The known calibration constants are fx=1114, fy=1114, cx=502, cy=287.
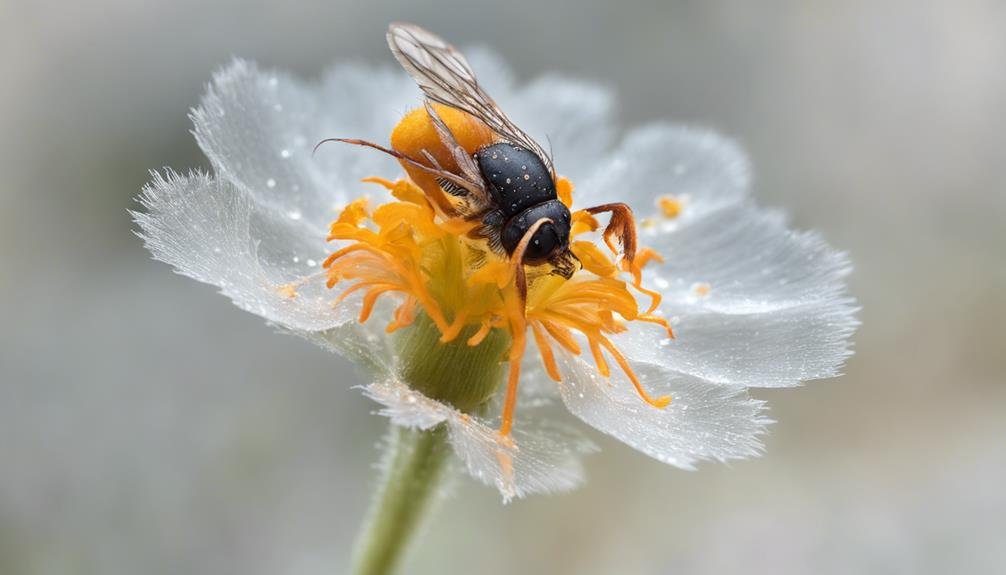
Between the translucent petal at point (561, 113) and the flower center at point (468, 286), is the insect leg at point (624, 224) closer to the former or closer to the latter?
the flower center at point (468, 286)

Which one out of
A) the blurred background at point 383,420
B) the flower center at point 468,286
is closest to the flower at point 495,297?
the flower center at point 468,286

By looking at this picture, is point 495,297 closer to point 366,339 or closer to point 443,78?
point 366,339

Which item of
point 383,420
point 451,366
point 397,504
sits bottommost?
point 397,504

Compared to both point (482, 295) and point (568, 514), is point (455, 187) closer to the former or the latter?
point (482, 295)

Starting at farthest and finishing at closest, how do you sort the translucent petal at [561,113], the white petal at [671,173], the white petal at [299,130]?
1. the translucent petal at [561,113]
2. the white petal at [671,173]
3. the white petal at [299,130]

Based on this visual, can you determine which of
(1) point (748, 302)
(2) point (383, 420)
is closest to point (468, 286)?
(1) point (748, 302)

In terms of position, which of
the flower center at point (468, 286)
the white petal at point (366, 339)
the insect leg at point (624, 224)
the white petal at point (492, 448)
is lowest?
the white petal at point (492, 448)

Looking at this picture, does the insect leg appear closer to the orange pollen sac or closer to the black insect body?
the orange pollen sac
